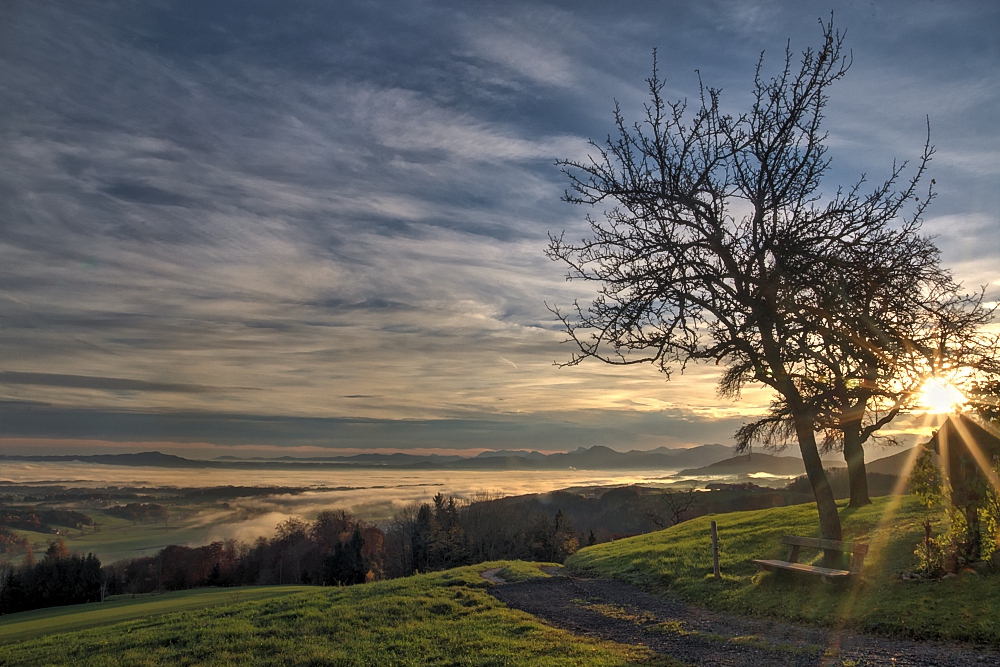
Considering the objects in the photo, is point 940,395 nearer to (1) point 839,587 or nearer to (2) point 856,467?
(1) point 839,587

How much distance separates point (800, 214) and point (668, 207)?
3.14 meters

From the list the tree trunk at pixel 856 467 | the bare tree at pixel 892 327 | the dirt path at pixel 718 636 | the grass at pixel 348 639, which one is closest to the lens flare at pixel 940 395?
the bare tree at pixel 892 327

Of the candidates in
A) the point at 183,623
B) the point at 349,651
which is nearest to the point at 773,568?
the point at 349,651

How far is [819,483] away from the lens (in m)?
15.6

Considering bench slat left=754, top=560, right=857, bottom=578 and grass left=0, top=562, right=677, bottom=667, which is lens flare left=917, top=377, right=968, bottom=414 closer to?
bench slat left=754, top=560, right=857, bottom=578

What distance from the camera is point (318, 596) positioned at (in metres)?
19.1

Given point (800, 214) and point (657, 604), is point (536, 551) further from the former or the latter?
point (800, 214)

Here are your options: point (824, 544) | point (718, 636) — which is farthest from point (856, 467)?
point (718, 636)

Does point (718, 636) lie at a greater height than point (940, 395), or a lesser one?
lesser

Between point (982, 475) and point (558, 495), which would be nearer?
point (982, 475)

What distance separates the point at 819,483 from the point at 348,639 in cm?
1279

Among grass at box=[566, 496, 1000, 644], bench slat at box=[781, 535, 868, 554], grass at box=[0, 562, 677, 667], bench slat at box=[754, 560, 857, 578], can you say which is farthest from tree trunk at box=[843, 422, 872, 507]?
grass at box=[0, 562, 677, 667]

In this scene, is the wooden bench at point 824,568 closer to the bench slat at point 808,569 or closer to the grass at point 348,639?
the bench slat at point 808,569

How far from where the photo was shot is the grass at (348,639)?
1022 centimetres
